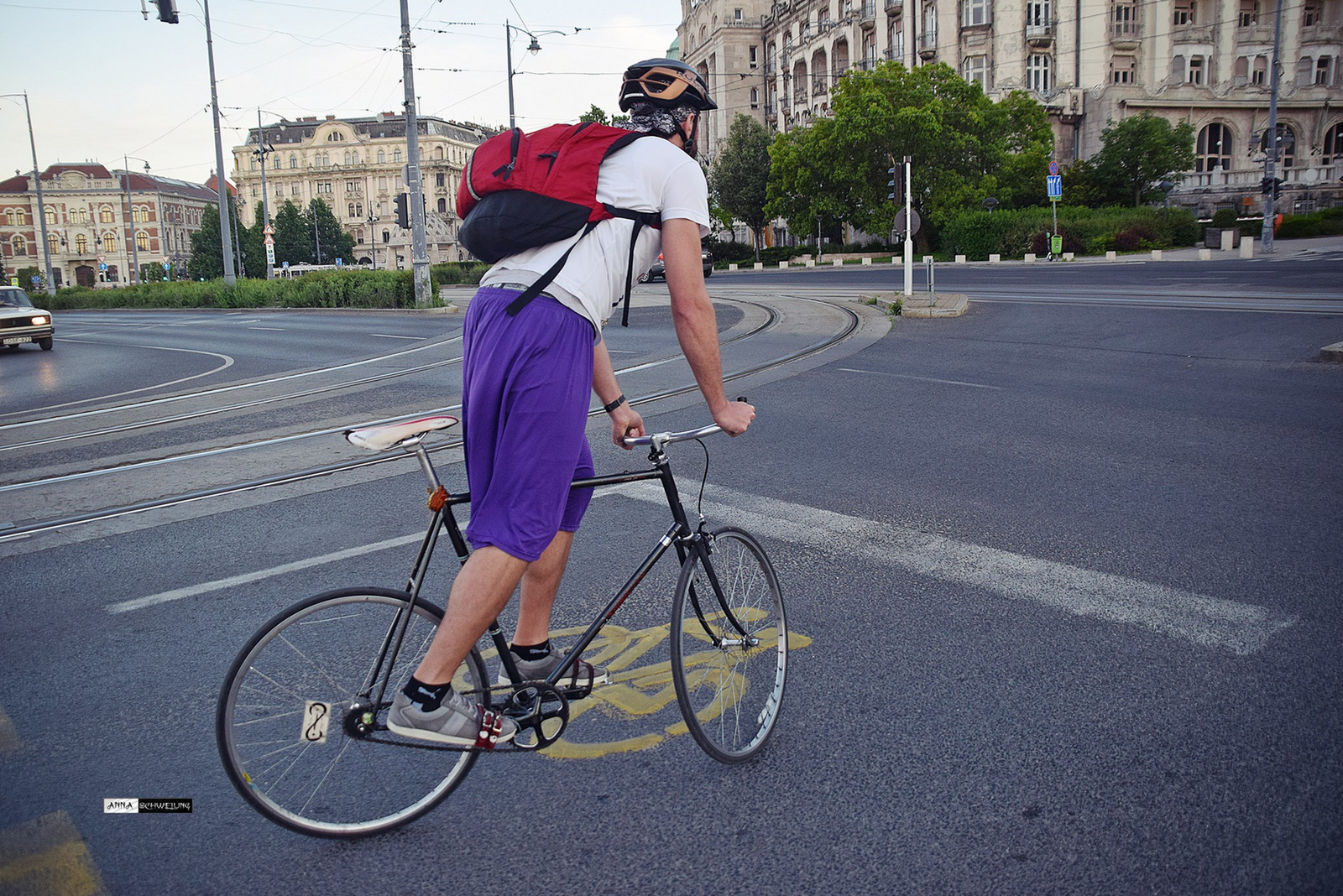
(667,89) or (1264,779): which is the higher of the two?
(667,89)

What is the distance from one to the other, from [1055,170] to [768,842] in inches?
1814

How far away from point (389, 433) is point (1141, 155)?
2269 inches

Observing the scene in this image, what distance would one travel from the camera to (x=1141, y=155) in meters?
52.0

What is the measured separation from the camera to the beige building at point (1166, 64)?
61406mm

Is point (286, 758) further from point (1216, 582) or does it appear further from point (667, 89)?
point (1216, 582)

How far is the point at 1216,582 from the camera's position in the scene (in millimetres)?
4219

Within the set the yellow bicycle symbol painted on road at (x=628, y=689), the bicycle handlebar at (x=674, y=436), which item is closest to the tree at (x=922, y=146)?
the yellow bicycle symbol painted on road at (x=628, y=689)

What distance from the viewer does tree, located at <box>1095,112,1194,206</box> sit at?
5194 cm

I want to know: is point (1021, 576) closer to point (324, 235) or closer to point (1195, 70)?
point (1195, 70)

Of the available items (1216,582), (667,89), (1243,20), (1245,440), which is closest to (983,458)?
(1245,440)

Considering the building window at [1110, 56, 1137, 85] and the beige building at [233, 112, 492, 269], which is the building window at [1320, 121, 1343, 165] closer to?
the building window at [1110, 56, 1137, 85]

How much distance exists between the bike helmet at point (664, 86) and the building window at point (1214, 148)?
2844 inches

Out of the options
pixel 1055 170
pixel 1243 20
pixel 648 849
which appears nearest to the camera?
pixel 648 849

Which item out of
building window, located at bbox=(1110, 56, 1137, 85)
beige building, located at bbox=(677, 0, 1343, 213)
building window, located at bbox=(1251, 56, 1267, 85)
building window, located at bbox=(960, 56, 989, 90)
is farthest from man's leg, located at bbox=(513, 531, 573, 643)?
building window, located at bbox=(1251, 56, 1267, 85)
